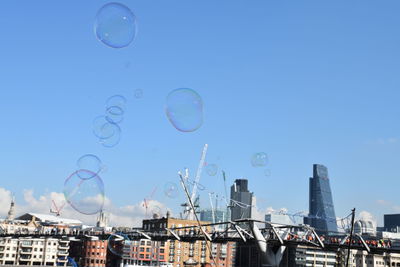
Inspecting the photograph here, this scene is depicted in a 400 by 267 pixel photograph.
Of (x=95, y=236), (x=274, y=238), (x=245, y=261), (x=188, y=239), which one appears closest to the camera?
(x=274, y=238)

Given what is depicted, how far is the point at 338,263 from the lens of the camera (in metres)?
197

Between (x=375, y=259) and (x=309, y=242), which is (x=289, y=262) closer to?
(x=309, y=242)

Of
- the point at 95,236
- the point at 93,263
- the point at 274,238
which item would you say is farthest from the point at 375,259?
the point at 274,238

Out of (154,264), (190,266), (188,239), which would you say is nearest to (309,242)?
(188,239)

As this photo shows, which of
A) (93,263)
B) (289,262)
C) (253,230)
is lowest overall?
(93,263)

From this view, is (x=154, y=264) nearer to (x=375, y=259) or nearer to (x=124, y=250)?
(x=124, y=250)

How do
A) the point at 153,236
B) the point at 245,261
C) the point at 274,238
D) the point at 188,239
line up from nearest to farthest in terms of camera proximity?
1. the point at 274,238
2. the point at 245,261
3. the point at 188,239
4. the point at 153,236

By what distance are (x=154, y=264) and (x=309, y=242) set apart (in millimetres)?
135384

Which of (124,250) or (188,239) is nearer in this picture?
(188,239)

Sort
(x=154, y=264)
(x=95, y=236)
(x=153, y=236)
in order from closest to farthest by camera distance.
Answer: (x=153, y=236) → (x=95, y=236) → (x=154, y=264)

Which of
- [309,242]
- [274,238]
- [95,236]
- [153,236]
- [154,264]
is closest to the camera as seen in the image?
[309,242]

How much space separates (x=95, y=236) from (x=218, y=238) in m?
44.3

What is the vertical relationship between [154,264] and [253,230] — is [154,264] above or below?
below

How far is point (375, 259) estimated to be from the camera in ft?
639
